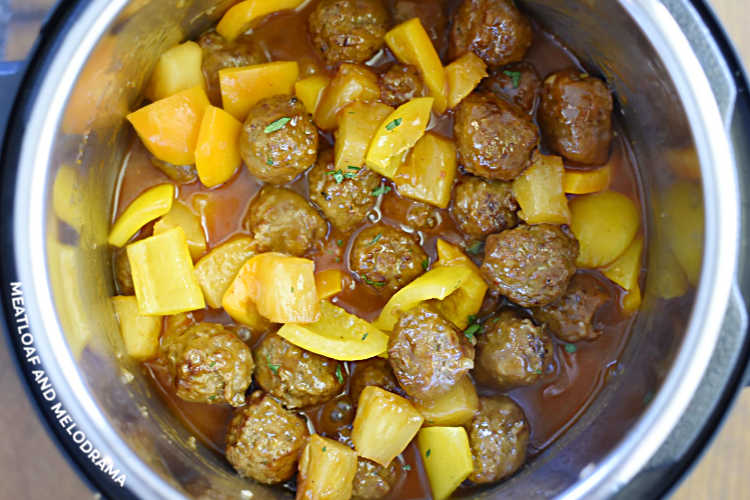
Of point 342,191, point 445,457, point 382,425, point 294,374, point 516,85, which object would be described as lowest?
point 445,457

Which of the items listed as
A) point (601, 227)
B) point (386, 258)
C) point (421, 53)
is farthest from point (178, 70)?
point (601, 227)

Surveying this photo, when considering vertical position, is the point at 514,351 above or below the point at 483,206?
below

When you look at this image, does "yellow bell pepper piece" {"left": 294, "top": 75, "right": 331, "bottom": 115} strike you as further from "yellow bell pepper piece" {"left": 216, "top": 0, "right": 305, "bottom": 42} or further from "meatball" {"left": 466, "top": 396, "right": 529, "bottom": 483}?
"meatball" {"left": 466, "top": 396, "right": 529, "bottom": 483}

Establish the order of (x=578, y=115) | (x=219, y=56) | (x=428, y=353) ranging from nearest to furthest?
(x=428, y=353), (x=578, y=115), (x=219, y=56)

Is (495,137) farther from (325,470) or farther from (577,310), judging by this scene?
(325,470)

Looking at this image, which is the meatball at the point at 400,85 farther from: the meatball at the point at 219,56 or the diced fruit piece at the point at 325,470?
the diced fruit piece at the point at 325,470

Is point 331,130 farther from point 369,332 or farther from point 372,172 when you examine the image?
point 369,332

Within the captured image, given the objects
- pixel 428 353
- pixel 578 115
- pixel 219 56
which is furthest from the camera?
pixel 219 56

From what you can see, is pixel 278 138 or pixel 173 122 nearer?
pixel 278 138
